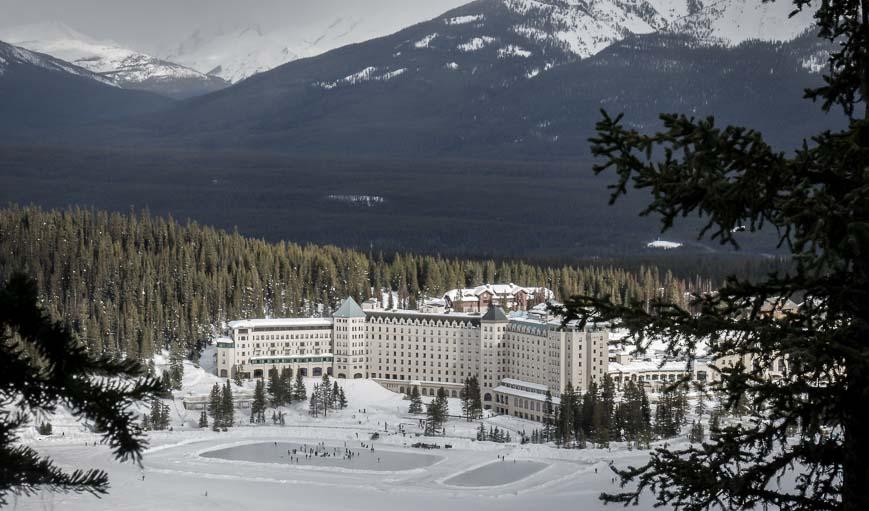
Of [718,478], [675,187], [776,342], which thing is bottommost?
[718,478]

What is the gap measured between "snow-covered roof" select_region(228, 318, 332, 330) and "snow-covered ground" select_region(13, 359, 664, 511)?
382 inches

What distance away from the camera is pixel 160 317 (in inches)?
4306

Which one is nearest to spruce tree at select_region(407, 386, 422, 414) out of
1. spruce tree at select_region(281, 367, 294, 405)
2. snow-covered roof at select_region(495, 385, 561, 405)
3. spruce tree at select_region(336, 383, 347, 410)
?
spruce tree at select_region(336, 383, 347, 410)

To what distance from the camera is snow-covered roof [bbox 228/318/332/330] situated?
103688 mm

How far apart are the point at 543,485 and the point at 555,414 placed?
1903 centimetres

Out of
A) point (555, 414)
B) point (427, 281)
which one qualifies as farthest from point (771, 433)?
point (427, 281)

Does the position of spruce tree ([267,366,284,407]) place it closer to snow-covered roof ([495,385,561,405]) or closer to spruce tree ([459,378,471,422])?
spruce tree ([459,378,471,422])

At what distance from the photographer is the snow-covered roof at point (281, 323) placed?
340 ft

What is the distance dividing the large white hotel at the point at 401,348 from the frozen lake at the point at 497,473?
22.0m

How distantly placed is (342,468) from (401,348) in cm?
3029

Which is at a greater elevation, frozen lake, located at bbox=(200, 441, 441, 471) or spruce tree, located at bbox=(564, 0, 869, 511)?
spruce tree, located at bbox=(564, 0, 869, 511)

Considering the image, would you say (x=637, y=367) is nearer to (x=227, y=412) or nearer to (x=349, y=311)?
(x=349, y=311)

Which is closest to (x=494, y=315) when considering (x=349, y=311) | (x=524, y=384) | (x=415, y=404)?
(x=524, y=384)

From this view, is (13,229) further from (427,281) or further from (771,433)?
(771,433)
